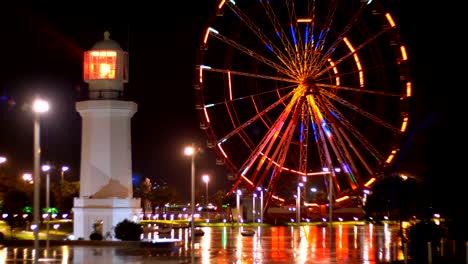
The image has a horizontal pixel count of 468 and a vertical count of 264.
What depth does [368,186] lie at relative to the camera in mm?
65688

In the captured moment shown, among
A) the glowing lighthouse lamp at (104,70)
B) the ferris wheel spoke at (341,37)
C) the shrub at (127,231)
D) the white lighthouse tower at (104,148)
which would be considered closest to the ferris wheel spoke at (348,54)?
the ferris wheel spoke at (341,37)

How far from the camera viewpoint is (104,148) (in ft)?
182

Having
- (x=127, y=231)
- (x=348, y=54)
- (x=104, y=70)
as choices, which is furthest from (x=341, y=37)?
(x=127, y=231)

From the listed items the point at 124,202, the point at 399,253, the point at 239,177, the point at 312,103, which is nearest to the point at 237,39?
the point at 312,103

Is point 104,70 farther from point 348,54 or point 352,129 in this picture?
point 352,129

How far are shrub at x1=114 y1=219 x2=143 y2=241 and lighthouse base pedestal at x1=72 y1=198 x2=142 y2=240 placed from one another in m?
1.24

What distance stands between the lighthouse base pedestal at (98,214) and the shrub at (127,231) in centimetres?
124

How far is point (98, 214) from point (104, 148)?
4.00m

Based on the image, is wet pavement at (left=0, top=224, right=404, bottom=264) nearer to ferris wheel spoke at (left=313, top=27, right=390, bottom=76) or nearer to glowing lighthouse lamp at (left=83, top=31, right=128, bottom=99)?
glowing lighthouse lamp at (left=83, top=31, right=128, bottom=99)

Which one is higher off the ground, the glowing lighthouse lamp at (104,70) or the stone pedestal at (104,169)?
the glowing lighthouse lamp at (104,70)

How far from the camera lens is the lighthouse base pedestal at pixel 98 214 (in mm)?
54188

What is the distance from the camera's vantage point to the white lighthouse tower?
54375 millimetres

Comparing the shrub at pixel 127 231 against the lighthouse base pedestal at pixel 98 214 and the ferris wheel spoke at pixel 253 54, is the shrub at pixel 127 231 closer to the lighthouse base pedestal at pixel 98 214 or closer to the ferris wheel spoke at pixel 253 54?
the lighthouse base pedestal at pixel 98 214

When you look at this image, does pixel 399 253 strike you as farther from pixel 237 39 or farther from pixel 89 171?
pixel 237 39
